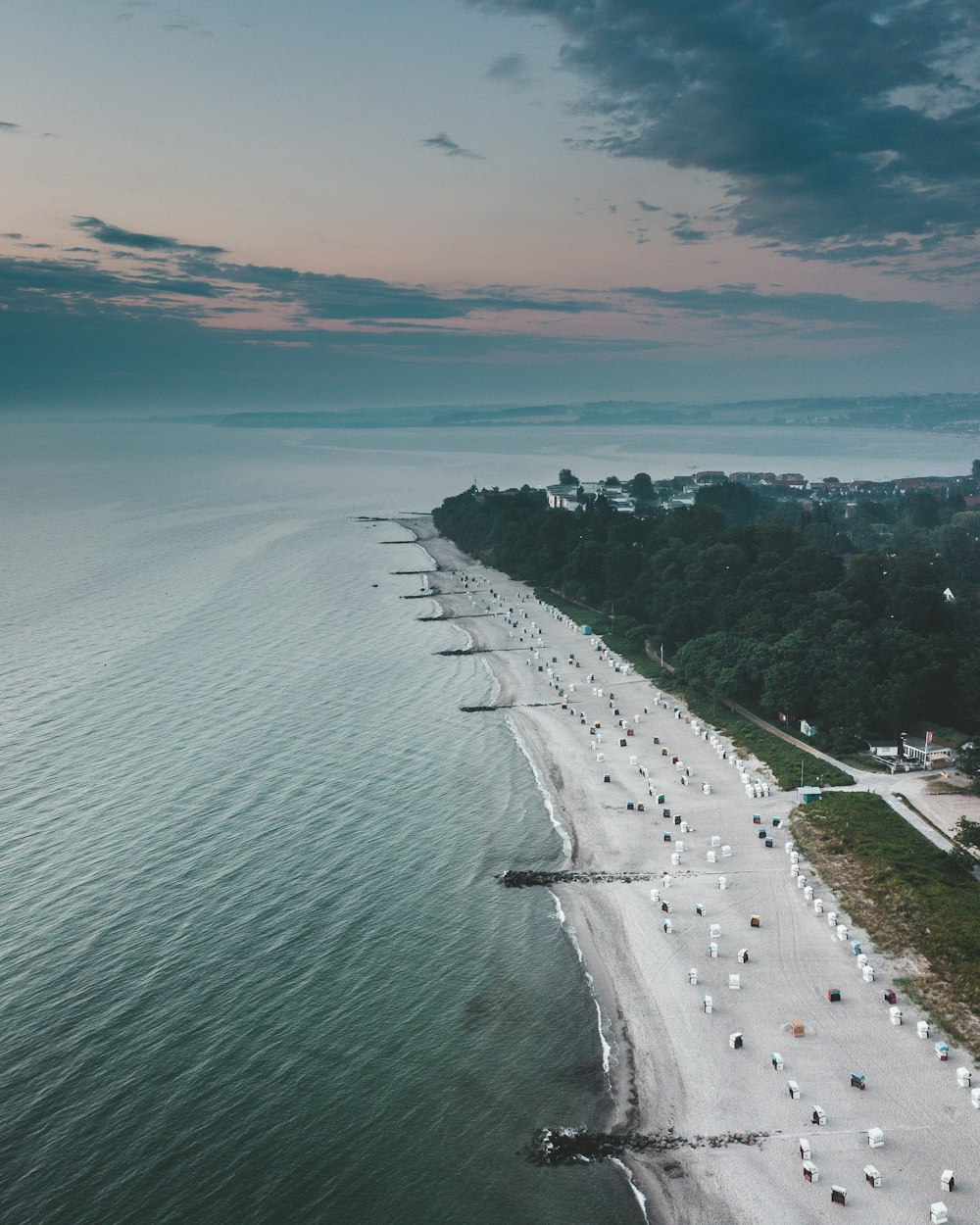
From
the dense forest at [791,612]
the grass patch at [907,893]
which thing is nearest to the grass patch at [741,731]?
the dense forest at [791,612]

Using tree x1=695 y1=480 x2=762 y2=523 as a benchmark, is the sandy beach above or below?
below

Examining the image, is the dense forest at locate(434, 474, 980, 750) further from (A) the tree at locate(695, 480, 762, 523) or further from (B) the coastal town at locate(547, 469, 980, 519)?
(B) the coastal town at locate(547, 469, 980, 519)

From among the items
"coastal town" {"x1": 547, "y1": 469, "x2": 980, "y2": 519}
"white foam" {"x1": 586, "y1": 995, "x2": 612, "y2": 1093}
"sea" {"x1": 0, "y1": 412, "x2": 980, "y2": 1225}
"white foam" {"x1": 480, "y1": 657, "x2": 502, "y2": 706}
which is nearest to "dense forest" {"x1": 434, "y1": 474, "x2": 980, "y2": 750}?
"white foam" {"x1": 480, "y1": 657, "x2": 502, "y2": 706}

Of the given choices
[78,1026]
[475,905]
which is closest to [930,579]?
[475,905]

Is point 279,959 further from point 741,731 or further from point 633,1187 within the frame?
point 741,731

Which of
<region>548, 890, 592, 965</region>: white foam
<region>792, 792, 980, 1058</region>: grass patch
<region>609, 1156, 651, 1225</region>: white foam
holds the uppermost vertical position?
<region>792, 792, 980, 1058</region>: grass patch

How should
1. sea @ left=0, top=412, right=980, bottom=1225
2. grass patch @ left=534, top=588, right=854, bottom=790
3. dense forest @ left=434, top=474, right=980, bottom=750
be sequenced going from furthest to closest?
dense forest @ left=434, top=474, right=980, bottom=750, grass patch @ left=534, top=588, right=854, bottom=790, sea @ left=0, top=412, right=980, bottom=1225

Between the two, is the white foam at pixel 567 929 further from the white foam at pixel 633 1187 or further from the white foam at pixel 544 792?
the white foam at pixel 633 1187

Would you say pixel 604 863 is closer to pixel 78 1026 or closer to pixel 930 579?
pixel 78 1026

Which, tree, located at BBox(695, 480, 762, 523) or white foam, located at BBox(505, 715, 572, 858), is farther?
tree, located at BBox(695, 480, 762, 523)
